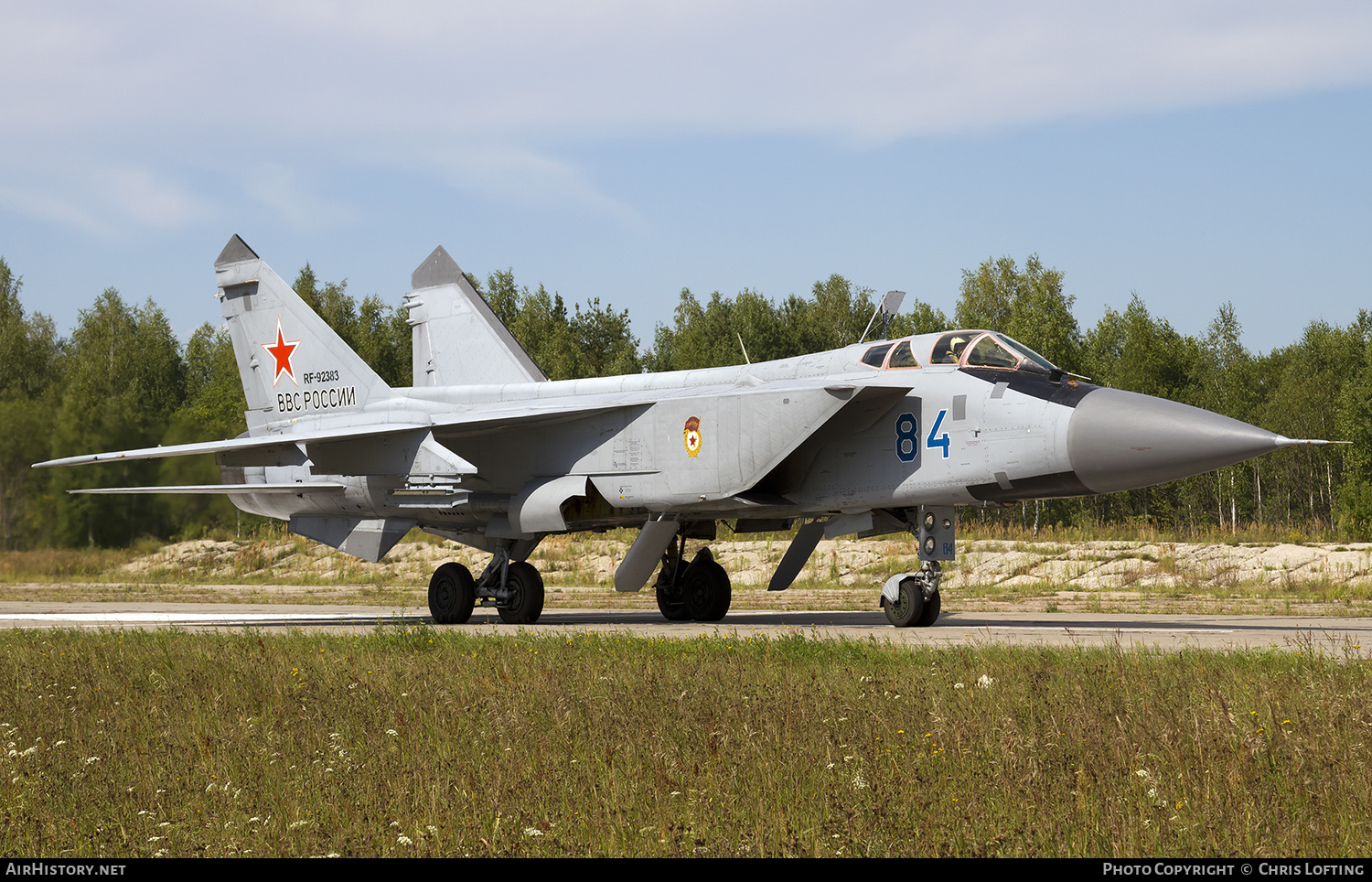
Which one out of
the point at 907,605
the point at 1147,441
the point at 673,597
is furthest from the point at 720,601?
the point at 1147,441

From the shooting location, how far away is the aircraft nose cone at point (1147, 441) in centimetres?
1130

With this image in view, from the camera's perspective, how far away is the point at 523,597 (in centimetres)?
1617

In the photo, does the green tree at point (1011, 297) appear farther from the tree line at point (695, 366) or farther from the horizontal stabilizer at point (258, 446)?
the horizontal stabilizer at point (258, 446)

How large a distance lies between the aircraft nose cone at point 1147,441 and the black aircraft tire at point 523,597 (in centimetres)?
743

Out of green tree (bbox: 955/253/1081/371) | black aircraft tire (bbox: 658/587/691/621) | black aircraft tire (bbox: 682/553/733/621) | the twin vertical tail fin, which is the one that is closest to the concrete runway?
black aircraft tire (bbox: 658/587/691/621)

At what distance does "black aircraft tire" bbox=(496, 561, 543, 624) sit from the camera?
16.2 metres

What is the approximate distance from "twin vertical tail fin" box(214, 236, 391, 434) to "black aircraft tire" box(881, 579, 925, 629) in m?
8.82

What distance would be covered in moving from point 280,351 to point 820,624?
9.74 meters

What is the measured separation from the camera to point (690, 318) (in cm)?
7156

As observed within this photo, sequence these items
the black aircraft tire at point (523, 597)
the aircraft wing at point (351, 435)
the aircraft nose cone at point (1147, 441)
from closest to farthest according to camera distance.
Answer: the aircraft nose cone at point (1147, 441)
the aircraft wing at point (351, 435)
the black aircraft tire at point (523, 597)

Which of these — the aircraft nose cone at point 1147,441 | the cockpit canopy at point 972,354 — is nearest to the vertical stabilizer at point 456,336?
the cockpit canopy at point 972,354

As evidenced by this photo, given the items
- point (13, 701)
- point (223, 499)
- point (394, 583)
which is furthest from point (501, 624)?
point (394, 583)

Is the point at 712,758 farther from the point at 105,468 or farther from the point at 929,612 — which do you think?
the point at 105,468
